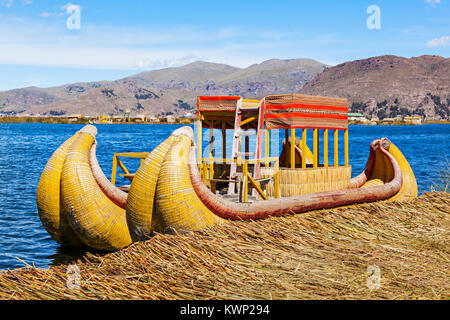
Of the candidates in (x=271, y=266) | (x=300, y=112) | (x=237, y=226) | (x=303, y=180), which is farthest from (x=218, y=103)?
(x=271, y=266)

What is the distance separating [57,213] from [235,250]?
5.70 metres

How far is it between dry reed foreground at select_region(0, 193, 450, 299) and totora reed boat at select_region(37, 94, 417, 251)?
626 millimetres

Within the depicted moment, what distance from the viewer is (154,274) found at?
7211mm

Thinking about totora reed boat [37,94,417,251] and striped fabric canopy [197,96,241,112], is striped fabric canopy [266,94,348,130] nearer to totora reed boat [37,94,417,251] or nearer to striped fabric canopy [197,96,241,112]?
totora reed boat [37,94,417,251]

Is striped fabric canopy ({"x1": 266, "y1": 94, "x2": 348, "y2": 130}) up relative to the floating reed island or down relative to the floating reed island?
up

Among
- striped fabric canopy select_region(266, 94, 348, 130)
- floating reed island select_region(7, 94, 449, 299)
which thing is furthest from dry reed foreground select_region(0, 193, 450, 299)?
striped fabric canopy select_region(266, 94, 348, 130)

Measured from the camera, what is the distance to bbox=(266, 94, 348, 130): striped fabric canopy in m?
12.4

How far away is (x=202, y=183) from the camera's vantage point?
9656 mm

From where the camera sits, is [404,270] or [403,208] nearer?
[404,270]

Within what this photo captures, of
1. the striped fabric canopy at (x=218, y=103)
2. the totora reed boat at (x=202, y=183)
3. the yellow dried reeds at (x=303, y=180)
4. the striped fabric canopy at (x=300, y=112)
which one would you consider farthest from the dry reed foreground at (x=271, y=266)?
the striped fabric canopy at (x=218, y=103)

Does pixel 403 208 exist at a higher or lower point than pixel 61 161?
lower
